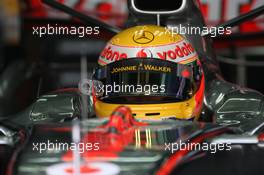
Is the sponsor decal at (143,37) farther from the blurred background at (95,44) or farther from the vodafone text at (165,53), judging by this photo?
the blurred background at (95,44)

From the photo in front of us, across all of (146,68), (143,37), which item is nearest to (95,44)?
(143,37)

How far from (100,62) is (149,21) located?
381 mm

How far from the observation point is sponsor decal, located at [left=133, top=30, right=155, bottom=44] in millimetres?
2031

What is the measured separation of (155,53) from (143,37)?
80mm

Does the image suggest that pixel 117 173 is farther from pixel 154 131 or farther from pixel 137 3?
pixel 137 3

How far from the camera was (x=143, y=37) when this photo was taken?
205 centimetres

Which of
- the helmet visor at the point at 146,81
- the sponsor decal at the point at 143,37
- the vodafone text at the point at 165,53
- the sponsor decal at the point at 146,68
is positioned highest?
the sponsor decal at the point at 143,37

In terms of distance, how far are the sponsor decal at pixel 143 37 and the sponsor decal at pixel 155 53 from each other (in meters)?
0.03

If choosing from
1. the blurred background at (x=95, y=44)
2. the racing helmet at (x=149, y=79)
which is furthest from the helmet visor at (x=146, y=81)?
the blurred background at (x=95, y=44)

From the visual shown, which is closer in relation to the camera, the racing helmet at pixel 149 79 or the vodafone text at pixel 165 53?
the racing helmet at pixel 149 79

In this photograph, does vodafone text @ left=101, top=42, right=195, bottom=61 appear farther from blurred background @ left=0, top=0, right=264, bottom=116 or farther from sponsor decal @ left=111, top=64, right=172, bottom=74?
blurred background @ left=0, top=0, right=264, bottom=116

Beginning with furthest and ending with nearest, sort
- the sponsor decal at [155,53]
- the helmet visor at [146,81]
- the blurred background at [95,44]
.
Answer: the blurred background at [95,44]
the sponsor decal at [155,53]
the helmet visor at [146,81]

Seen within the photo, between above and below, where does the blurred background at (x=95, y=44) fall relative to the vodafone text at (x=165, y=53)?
above

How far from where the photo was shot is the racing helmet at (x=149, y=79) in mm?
1890
